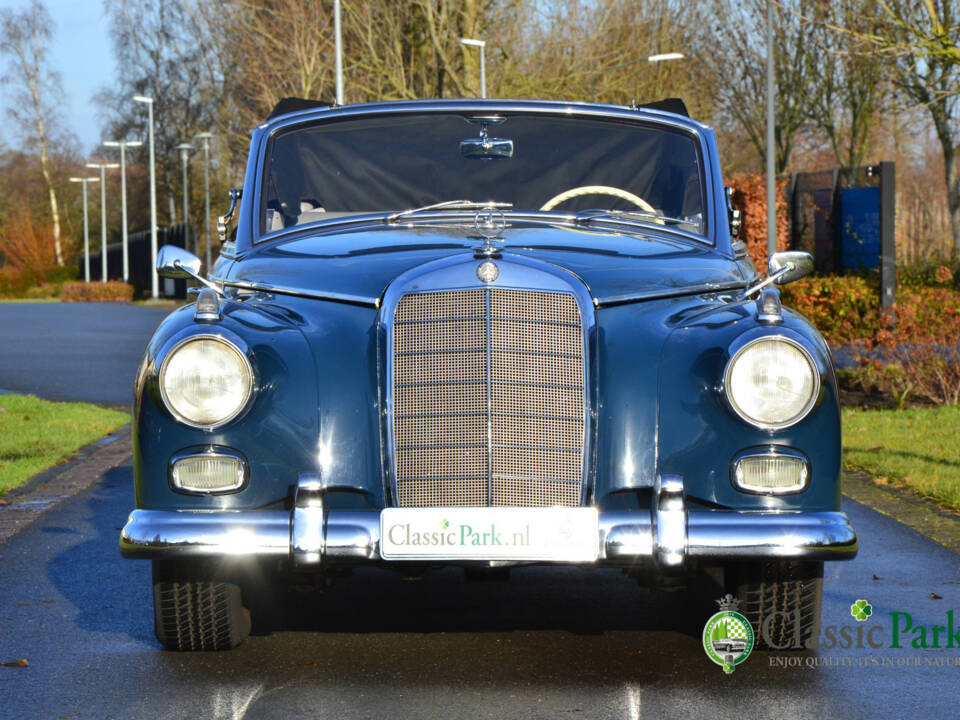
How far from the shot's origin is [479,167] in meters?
5.94

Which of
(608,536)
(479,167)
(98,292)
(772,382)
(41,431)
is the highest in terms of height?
(479,167)

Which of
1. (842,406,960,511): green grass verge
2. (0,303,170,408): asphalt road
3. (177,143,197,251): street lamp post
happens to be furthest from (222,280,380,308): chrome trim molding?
(177,143,197,251): street lamp post

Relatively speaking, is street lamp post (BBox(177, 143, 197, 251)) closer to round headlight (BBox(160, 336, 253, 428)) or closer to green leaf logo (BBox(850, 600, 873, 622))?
green leaf logo (BBox(850, 600, 873, 622))

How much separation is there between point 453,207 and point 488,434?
59.8 inches

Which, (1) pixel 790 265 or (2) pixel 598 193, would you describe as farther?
(2) pixel 598 193

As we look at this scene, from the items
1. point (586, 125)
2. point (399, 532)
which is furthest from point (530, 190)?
point (399, 532)

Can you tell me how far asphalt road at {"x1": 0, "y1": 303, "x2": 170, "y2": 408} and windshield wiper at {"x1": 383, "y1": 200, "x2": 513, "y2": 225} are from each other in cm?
858

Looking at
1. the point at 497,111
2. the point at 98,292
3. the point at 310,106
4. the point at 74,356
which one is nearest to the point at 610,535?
the point at 497,111

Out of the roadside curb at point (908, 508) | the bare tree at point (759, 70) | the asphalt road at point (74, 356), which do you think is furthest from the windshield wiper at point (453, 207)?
the bare tree at point (759, 70)

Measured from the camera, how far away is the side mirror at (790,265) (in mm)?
5117

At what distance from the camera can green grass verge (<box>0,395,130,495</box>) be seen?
9609mm

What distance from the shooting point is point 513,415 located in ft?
14.1

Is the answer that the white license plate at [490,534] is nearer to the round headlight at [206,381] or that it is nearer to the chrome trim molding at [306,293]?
the round headlight at [206,381]

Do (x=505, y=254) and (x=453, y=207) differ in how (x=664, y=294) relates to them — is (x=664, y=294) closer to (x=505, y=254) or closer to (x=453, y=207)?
(x=505, y=254)
